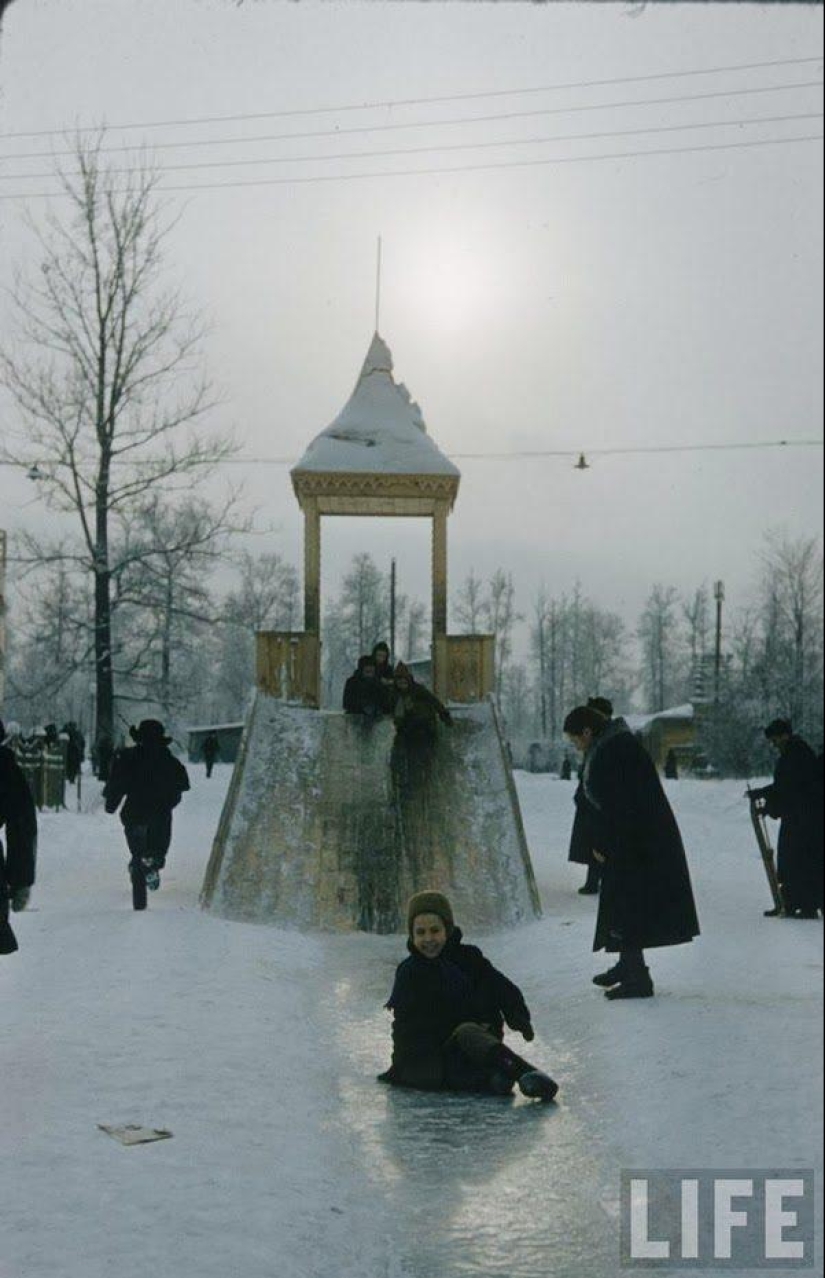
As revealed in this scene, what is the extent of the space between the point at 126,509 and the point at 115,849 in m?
6.81

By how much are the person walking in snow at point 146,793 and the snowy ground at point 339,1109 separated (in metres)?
1.25

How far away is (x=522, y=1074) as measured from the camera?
509 cm

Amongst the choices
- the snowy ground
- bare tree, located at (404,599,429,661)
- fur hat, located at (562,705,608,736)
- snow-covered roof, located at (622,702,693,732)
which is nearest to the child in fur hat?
the snowy ground

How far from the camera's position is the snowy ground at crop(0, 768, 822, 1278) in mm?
2881

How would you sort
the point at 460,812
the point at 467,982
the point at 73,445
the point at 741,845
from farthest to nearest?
the point at 73,445
the point at 741,845
the point at 460,812
the point at 467,982

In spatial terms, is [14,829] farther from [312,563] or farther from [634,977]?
[312,563]

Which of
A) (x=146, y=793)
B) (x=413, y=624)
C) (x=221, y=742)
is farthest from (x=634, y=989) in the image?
(x=221, y=742)

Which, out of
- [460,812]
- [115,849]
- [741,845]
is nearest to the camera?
[460,812]

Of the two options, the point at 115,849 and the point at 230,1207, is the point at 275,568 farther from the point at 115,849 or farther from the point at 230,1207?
the point at 230,1207

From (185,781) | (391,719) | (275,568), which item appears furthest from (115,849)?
(275,568)

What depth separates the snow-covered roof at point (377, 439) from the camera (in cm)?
1461

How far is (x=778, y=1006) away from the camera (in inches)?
80.0

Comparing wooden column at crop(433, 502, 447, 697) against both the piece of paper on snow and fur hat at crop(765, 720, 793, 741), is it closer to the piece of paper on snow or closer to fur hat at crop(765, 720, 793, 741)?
fur hat at crop(765, 720, 793, 741)

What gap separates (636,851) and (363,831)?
4.65m
